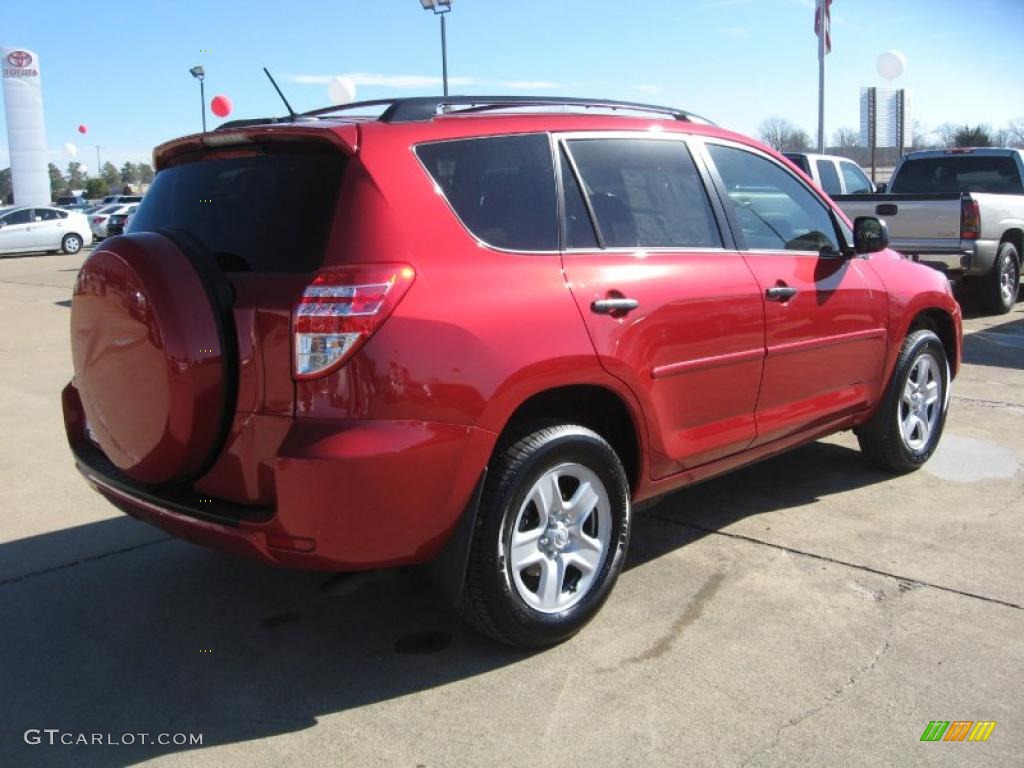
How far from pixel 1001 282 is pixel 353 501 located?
10.9 metres

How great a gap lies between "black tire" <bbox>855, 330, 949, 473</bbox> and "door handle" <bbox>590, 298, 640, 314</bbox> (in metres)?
2.25

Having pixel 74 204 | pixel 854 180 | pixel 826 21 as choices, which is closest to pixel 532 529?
pixel 854 180

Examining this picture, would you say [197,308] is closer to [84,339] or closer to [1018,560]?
[84,339]

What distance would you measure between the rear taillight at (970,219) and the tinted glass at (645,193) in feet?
26.4

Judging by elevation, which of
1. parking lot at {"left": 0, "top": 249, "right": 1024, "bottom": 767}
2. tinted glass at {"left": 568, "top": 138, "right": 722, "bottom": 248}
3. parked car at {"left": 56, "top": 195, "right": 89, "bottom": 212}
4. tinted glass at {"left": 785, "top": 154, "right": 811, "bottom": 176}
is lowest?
parking lot at {"left": 0, "top": 249, "right": 1024, "bottom": 767}

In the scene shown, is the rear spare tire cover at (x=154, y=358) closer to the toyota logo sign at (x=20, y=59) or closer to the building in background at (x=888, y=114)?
the building in background at (x=888, y=114)

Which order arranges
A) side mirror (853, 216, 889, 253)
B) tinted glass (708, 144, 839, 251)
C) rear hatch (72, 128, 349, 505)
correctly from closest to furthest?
rear hatch (72, 128, 349, 505), tinted glass (708, 144, 839, 251), side mirror (853, 216, 889, 253)

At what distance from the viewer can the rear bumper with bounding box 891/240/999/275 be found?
10.7 m

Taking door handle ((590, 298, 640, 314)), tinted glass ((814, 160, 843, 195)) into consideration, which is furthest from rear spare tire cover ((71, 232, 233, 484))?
tinted glass ((814, 160, 843, 195))

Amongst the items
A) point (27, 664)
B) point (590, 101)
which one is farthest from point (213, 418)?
point (590, 101)

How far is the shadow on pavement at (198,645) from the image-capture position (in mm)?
2930

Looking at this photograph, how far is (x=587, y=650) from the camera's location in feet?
10.9

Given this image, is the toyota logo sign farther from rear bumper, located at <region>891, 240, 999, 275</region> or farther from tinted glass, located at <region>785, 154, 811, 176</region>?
rear bumper, located at <region>891, 240, 999, 275</region>

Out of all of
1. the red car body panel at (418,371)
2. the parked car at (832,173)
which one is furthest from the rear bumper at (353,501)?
the parked car at (832,173)
